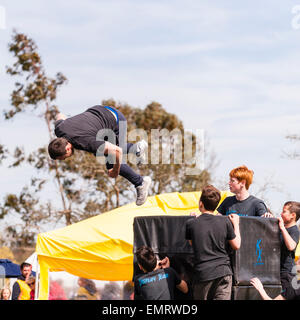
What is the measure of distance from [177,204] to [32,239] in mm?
17913

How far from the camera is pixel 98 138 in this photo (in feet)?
22.1

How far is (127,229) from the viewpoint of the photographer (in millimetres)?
10320

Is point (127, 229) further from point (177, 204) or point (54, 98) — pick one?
point (54, 98)

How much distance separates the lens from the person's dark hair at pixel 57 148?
6.42 meters

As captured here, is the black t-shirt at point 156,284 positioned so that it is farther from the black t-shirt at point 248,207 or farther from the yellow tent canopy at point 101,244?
the yellow tent canopy at point 101,244

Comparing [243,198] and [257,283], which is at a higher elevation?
[243,198]

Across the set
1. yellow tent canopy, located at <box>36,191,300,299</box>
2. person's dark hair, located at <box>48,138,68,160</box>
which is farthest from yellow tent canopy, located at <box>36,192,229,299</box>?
person's dark hair, located at <box>48,138,68,160</box>

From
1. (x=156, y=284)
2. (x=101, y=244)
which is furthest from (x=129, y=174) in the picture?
(x=101, y=244)

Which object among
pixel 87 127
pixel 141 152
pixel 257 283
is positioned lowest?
pixel 257 283

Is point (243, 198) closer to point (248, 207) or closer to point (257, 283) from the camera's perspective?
point (248, 207)

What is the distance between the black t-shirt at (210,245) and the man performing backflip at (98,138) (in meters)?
1.63

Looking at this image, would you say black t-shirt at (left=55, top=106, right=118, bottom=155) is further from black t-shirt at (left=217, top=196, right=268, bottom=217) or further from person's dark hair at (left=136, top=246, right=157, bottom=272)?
black t-shirt at (left=217, top=196, right=268, bottom=217)

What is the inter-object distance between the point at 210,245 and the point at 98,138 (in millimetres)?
1979
